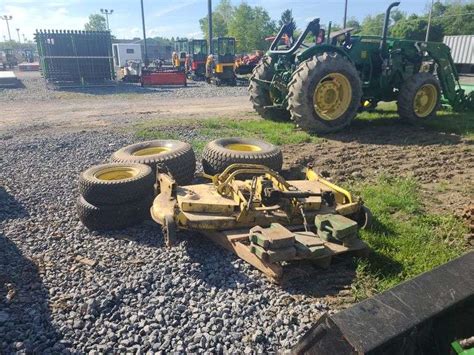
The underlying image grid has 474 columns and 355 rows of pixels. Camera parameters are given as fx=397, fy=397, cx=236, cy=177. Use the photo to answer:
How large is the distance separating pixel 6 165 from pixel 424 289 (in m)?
6.68

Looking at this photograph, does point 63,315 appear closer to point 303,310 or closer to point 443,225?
point 303,310

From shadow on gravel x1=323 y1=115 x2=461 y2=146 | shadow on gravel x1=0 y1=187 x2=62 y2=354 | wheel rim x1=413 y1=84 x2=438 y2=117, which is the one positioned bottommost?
shadow on gravel x1=0 y1=187 x2=62 y2=354

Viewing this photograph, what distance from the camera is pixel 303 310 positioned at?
10.1 feet

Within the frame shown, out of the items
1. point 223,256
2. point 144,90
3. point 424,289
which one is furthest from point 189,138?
point 144,90

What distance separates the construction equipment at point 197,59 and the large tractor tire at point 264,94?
1466 cm

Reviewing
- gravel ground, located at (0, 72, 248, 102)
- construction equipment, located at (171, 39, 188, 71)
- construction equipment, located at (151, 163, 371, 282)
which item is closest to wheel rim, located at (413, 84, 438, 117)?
construction equipment, located at (151, 163, 371, 282)

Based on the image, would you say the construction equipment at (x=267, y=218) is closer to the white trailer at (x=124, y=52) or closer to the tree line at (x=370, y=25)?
the tree line at (x=370, y=25)

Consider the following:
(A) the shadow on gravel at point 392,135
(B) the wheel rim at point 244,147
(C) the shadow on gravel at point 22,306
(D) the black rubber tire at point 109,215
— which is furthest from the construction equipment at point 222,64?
(C) the shadow on gravel at point 22,306

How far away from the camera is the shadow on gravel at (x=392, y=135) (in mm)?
7903

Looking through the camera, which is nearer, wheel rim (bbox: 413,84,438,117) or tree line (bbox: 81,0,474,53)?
wheel rim (bbox: 413,84,438,117)

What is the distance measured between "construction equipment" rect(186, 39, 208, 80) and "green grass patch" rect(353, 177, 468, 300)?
789 inches

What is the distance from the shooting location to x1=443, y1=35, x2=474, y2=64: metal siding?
2523cm

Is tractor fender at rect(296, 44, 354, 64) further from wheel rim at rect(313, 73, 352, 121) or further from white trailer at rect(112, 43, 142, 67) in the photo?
white trailer at rect(112, 43, 142, 67)

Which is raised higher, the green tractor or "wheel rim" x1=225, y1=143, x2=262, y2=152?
the green tractor
